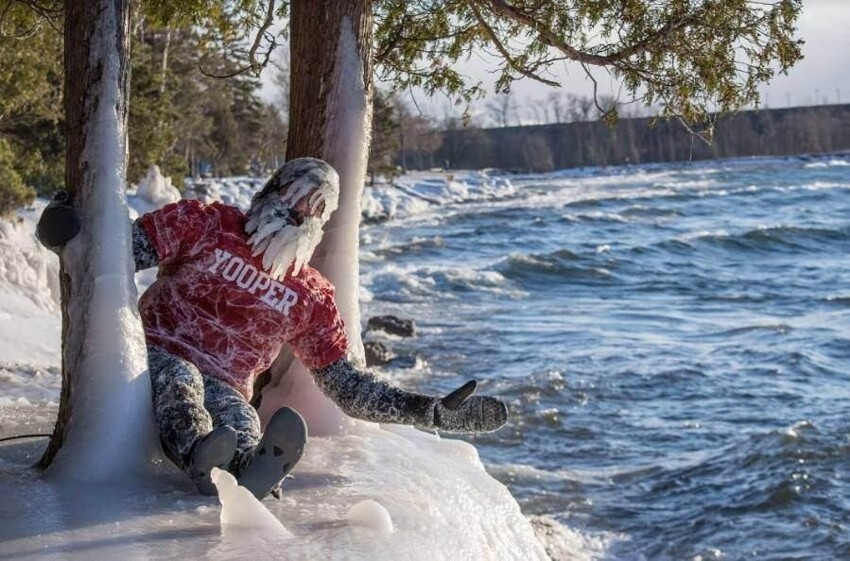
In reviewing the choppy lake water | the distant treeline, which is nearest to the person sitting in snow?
the choppy lake water

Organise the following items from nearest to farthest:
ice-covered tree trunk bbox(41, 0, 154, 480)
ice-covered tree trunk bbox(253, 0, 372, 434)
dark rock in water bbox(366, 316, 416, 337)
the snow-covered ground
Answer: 1. the snow-covered ground
2. ice-covered tree trunk bbox(41, 0, 154, 480)
3. ice-covered tree trunk bbox(253, 0, 372, 434)
4. dark rock in water bbox(366, 316, 416, 337)

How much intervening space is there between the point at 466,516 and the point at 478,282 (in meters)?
22.5

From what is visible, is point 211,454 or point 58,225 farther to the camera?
point 58,225

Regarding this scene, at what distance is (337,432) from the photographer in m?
5.96

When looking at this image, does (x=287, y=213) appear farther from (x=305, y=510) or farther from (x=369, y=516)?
(x=369, y=516)

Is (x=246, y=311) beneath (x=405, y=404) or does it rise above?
above

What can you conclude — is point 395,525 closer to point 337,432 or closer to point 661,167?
point 337,432

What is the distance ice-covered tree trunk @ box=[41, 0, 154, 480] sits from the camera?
456cm

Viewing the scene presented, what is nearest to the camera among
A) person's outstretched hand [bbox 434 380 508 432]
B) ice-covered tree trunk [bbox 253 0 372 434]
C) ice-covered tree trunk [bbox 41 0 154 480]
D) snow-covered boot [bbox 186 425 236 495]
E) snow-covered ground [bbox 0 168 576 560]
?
snow-covered ground [bbox 0 168 576 560]

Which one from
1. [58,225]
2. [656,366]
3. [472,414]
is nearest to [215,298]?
[58,225]

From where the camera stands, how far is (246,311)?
489 cm

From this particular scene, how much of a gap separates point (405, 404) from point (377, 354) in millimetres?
11526

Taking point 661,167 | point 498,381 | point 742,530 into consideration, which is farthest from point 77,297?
point 661,167

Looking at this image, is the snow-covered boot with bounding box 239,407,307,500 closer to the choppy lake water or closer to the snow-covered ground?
the snow-covered ground
